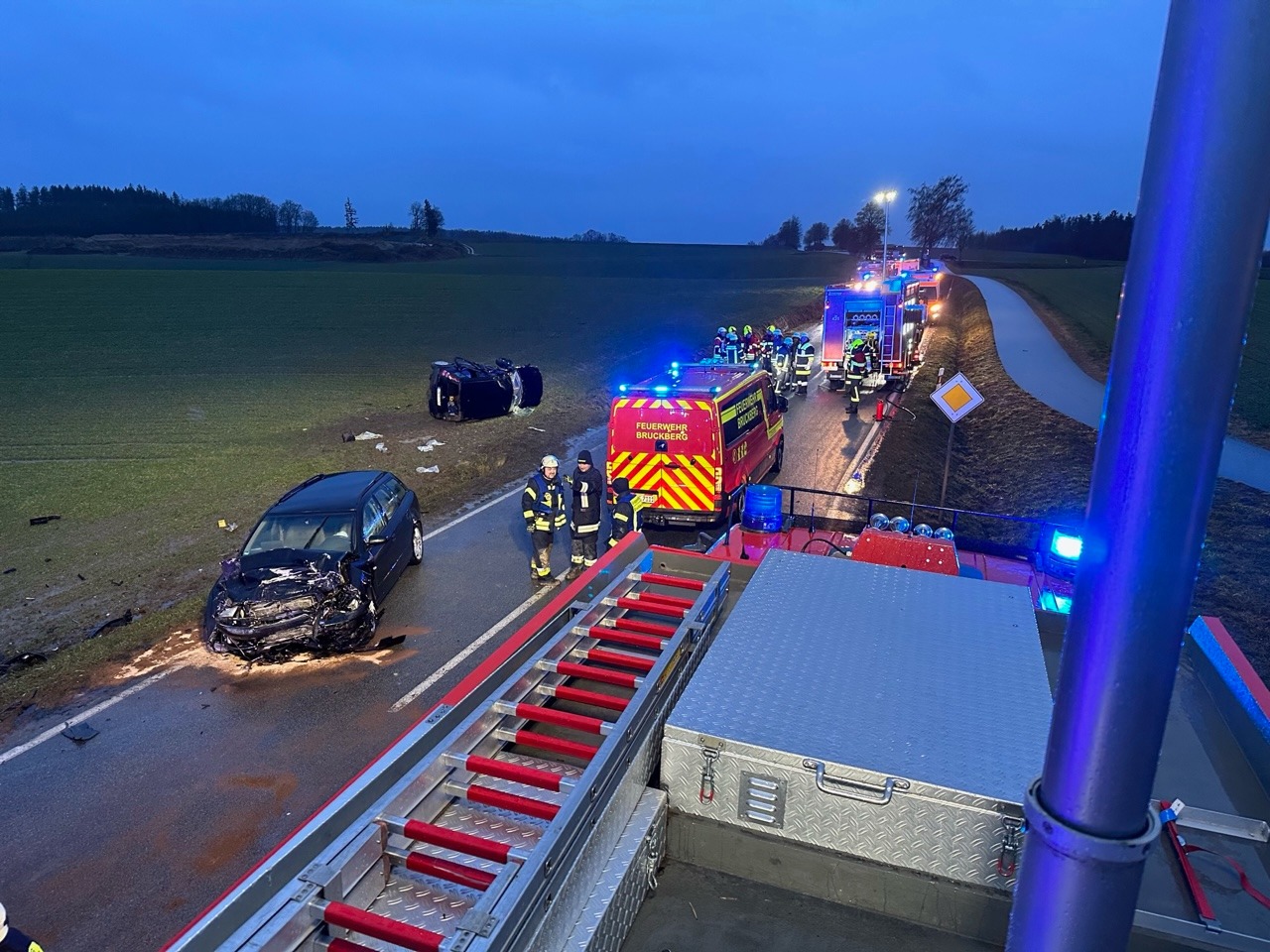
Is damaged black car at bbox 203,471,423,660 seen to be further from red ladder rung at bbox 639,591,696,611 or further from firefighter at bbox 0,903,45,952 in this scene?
firefighter at bbox 0,903,45,952

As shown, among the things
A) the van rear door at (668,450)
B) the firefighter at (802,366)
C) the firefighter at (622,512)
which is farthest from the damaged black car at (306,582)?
the firefighter at (802,366)

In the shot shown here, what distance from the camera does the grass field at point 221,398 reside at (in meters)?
11.9

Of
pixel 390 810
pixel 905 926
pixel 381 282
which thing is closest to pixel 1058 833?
pixel 905 926

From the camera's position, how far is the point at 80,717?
7.69m

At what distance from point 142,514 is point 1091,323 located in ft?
130

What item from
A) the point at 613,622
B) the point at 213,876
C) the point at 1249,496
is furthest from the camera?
the point at 1249,496

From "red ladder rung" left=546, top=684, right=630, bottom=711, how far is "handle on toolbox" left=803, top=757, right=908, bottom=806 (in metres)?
1.16

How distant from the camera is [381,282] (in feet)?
244

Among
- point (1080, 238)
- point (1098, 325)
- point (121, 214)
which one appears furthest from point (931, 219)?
point (121, 214)

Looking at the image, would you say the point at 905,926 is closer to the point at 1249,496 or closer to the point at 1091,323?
the point at 1249,496

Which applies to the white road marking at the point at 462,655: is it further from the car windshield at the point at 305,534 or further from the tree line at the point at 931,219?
the tree line at the point at 931,219

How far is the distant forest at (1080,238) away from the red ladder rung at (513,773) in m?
92.4

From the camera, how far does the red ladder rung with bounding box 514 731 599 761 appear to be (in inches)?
140

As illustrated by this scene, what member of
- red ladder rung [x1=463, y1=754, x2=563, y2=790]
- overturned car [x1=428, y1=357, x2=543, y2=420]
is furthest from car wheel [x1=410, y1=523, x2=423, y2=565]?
overturned car [x1=428, y1=357, x2=543, y2=420]
